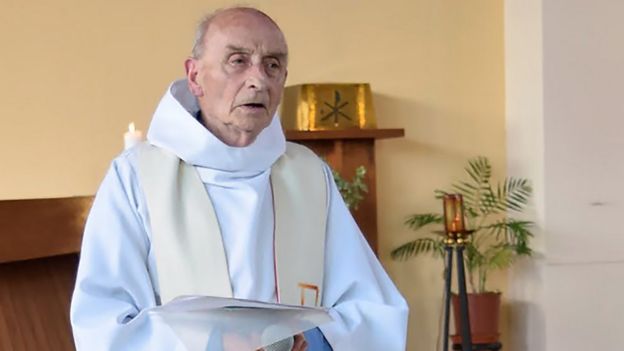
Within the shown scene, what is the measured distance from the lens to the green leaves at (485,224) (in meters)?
3.91

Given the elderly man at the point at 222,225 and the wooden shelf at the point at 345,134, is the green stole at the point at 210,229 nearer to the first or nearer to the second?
the elderly man at the point at 222,225

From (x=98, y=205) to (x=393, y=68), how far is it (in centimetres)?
230

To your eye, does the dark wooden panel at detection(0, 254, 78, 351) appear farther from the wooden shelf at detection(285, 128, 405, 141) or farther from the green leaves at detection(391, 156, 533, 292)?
the green leaves at detection(391, 156, 533, 292)

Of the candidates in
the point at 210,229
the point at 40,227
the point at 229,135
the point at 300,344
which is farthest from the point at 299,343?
the point at 40,227

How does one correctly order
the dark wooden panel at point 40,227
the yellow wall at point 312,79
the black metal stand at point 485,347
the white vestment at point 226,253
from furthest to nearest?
1. the black metal stand at point 485,347
2. the yellow wall at point 312,79
3. the dark wooden panel at point 40,227
4. the white vestment at point 226,253

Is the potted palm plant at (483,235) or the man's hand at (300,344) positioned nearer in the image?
the man's hand at (300,344)

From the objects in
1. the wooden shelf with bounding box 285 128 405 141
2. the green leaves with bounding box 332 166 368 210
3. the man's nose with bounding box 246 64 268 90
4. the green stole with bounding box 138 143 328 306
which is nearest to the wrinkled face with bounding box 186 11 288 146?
the man's nose with bounding box 246 64 268 90

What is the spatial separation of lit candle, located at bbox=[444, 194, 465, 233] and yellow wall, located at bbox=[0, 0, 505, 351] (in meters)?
0.27

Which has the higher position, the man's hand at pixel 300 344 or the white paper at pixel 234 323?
the white paper at pixel 234 323

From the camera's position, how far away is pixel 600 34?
396cm

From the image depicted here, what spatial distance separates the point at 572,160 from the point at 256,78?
2380mm

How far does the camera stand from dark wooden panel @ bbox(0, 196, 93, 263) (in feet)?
6.69

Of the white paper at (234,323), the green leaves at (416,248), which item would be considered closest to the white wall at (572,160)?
the green leaves at (416,248)

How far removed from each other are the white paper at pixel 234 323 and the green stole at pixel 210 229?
0.15 m
